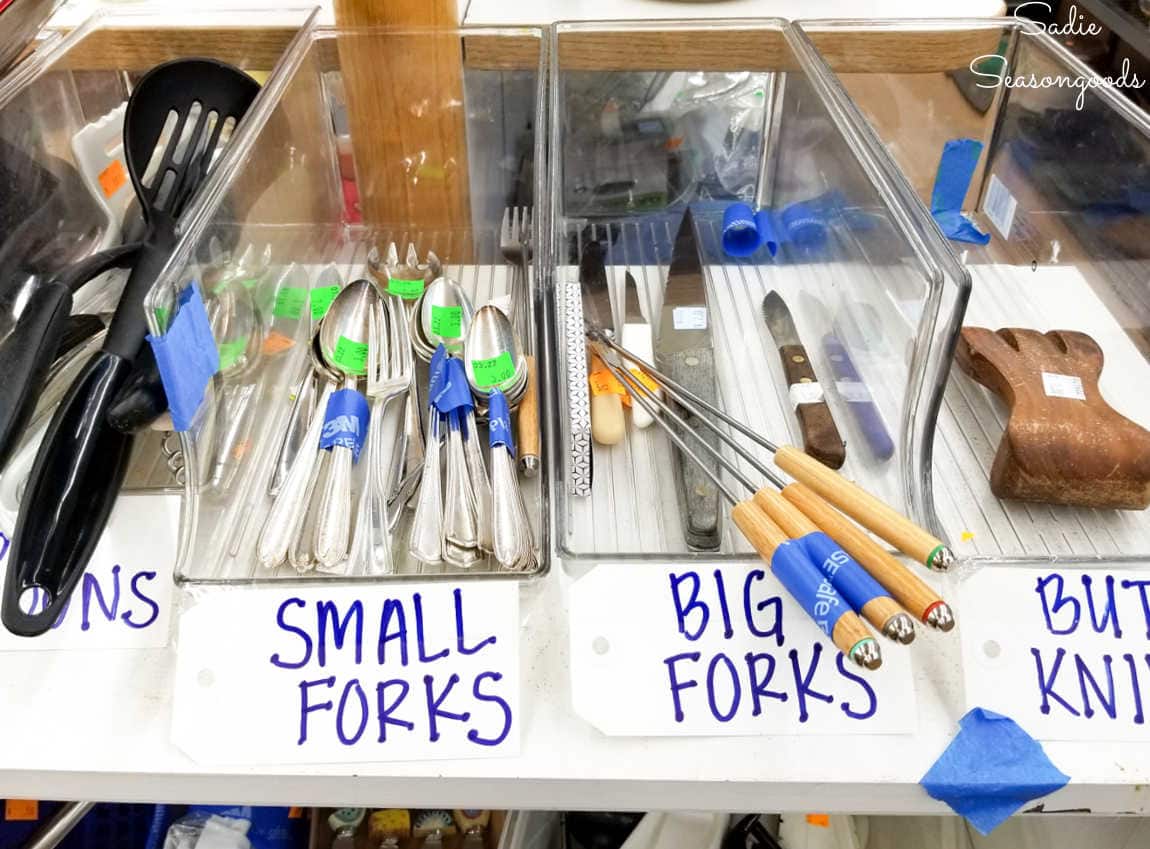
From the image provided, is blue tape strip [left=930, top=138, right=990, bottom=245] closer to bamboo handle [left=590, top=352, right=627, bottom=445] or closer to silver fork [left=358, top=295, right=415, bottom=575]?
bamboo handle [left=590, top=352, right=627, bottom=445]

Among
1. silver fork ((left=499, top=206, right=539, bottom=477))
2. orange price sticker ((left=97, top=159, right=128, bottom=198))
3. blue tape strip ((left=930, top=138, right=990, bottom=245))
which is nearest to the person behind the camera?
silver fork ((left=499, top=206, right=539, bottom=477))

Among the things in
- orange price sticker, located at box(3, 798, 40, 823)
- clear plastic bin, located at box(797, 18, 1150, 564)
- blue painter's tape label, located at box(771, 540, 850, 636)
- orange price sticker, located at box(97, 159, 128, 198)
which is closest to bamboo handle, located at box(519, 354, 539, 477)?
blue painter's tape label, located at box(771, 540, 850, 636)

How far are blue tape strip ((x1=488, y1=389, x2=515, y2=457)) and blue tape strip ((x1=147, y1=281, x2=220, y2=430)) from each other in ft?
0.67

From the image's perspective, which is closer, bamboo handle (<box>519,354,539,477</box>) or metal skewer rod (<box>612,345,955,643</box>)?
metal skewer rod (<box>612,345,955,643</box>)

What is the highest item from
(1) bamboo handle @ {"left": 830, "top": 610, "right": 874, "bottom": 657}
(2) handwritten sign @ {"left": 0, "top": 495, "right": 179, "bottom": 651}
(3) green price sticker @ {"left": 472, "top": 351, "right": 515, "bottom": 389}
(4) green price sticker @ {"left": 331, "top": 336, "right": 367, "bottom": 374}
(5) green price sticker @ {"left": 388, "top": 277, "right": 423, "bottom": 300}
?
(1) bamboo handle @ {"left": 830, "top": 610, "right": 874, "bottom": 657}

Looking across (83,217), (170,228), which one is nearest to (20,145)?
(83,217)

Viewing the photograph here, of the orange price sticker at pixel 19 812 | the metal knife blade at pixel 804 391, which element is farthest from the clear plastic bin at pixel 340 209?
the orange price sticker at pixel 19 812

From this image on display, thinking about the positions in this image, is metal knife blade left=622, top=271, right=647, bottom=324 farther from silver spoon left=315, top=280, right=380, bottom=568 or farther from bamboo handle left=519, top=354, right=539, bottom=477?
silver spoon left=315, top=280, right=380, bottom=568

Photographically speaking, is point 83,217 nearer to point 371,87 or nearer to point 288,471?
point 371,87

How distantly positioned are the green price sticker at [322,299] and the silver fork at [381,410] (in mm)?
67

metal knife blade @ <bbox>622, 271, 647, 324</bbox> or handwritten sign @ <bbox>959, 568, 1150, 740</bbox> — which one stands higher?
metal knife blade @ <bbox>622, 271, 647, 324</bbox>

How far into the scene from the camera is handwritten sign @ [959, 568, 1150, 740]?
536 mm

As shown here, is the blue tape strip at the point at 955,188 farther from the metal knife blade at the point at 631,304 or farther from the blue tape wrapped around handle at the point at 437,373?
the blue tape wrapped around handle at the point at 437,373

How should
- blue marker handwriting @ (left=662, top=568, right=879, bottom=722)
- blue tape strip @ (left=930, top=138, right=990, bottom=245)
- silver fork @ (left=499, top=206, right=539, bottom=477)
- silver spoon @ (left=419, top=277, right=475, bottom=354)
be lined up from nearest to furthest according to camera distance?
blue marker handwriting @ (left=662, top=568, right=879, bottom=722) → silver fork @ (left=499, top=206, right=539, bottom=477) → silver spoon @ (left=419, top=277, right=475, bottom=354) → blue tape strip @ (left=930, top=138, right=990, bottom=245)
